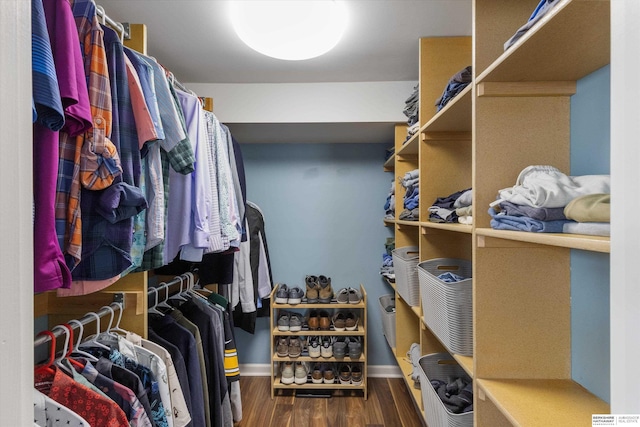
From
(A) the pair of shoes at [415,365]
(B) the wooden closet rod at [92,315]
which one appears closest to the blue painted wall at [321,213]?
(A) the pair of shoes at [415,365]

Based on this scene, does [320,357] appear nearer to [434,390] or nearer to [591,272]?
[434,390]

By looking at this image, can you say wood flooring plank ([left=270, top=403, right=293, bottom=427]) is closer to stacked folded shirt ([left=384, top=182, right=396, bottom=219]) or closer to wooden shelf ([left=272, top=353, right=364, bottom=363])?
wooden shelf ([left=272, top=353, right=364, bottom=363])

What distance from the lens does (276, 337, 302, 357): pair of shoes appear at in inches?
97.0

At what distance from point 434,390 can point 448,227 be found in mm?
631

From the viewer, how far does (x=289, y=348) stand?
2.48 metres

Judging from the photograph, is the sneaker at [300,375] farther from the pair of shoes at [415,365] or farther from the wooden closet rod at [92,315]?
the wooden closet rod at [92,315]

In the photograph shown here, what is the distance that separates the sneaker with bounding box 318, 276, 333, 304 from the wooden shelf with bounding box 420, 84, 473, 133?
138cm

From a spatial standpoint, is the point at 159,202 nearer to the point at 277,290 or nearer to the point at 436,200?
the point at 436,200

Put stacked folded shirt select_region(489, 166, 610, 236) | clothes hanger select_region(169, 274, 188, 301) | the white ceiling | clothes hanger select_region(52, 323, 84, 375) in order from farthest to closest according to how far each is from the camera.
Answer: clothes hanger select_region(169, 274, 188, 301)
the white ceiling
clothes hanger select_region(52, 323, 84, 375)
stacked folded shirt select_region(489, 166, 610, 236)

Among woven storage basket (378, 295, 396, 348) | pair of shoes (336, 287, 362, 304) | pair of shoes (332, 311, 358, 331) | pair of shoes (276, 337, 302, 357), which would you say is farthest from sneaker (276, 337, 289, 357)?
woven storage basket (378, 295, 396, 348)

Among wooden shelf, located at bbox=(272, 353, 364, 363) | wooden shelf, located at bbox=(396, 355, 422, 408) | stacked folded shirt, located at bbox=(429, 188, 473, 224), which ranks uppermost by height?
stacked folded shirt, located at bbox=(429, 188, 473, 224)

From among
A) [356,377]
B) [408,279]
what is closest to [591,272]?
[408,279]

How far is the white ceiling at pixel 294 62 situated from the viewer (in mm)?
1490

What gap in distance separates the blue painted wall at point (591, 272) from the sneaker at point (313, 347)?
67.1 inches
